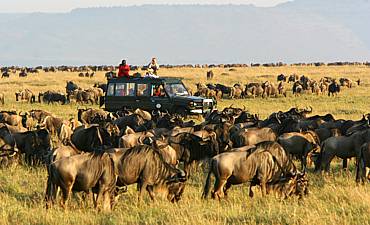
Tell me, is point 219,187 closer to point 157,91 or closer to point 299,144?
point 299,144

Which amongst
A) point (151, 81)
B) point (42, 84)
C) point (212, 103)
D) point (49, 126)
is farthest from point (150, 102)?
point (42, 84)

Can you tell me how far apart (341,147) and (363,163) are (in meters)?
1.06

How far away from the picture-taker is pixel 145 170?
1025 cm

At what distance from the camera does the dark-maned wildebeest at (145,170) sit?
33.3 ft

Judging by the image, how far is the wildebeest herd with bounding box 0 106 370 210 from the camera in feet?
32.1

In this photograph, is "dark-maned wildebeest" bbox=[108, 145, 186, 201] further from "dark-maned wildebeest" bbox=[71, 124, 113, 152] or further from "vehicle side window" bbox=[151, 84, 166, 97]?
"vehicle side window" bbox=[151, 84, 166, 97]

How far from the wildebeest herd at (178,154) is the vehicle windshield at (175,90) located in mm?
3150

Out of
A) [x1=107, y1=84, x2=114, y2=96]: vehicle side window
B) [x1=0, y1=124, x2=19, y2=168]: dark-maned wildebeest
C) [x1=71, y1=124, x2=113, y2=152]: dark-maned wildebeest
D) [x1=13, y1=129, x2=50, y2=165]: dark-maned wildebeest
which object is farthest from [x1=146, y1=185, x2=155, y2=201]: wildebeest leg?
[x1=107, y1=84, x2=114, y2=96]: vehicle side window

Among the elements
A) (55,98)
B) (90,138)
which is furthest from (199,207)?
(55,98)

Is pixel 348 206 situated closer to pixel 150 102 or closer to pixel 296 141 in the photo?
pixel 296 141

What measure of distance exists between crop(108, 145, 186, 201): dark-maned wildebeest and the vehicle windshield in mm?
11914

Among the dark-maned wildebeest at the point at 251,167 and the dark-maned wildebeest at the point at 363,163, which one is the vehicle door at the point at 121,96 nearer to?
the dark-maned wildebeest at the point at 363,163

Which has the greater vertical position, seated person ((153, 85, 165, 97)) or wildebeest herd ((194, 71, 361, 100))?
seated person ((153, 85, 165, 97))

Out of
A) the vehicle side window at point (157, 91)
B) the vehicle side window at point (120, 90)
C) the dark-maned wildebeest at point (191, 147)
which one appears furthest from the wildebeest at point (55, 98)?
the dark-maned wildebeest at point (191, 147)
